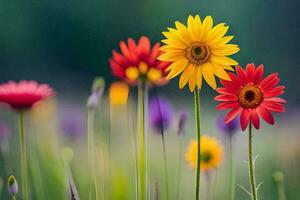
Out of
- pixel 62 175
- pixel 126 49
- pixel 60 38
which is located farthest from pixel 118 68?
pixel 60 38

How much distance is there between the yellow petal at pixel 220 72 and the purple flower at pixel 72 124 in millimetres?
374

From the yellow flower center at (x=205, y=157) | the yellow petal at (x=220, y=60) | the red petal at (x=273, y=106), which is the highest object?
the yellow petal at (x=220, y=60)

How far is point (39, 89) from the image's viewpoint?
29.5 inches

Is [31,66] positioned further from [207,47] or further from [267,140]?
[207,47]

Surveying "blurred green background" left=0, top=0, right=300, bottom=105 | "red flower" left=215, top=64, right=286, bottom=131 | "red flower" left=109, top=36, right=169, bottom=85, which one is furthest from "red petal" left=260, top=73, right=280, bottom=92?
"blurred green background" left=0, top=0, right=300, bottom=105

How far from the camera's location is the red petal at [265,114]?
63cm

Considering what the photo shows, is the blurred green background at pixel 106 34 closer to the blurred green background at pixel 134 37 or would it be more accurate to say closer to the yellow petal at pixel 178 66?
the blurred green background at pixel 134 37

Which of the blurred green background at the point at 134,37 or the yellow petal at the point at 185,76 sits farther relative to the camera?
the blurred green background at the point at 134,37

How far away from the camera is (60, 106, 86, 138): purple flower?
975mm

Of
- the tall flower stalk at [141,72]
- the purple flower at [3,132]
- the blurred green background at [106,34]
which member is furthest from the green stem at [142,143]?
the blurred green background at [106,34]

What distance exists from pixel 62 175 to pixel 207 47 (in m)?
0.30

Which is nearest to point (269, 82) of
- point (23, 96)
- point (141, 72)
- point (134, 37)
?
point (141, 72)

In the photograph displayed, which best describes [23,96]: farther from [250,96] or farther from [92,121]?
[250,96]

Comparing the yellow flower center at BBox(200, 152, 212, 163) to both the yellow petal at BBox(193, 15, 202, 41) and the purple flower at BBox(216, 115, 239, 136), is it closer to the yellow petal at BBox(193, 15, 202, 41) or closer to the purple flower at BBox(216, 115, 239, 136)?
the purple flower at BBox(216, 115, 239, 136)
